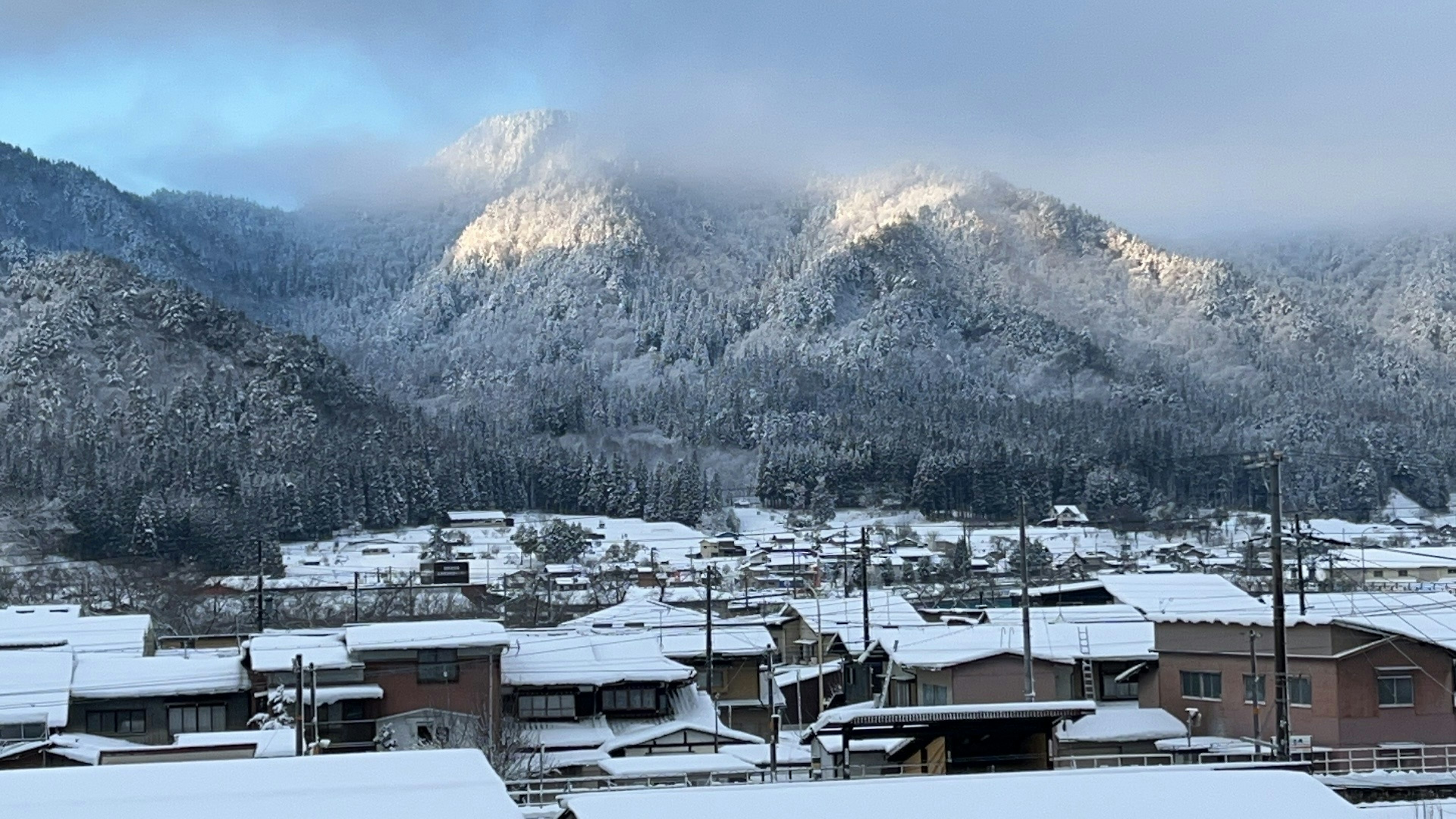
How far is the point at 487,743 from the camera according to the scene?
103 ft

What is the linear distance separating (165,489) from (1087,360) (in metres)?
117

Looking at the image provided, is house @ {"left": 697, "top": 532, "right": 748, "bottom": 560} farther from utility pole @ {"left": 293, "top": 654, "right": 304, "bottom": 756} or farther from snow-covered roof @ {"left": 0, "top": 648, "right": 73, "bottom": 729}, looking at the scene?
utility pole @ {"left": 293, "top": 654, "right": 304, "bottom": 756}

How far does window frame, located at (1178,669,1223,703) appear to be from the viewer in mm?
30734

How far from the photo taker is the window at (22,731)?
31547 millimetres

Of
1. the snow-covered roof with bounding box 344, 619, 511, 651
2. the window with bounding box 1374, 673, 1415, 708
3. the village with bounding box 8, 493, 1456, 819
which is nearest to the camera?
the village with bounding box 8, 493, 1456, 819

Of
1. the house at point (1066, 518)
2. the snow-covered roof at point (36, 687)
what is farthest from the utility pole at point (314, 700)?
the house at point (1066, 518)

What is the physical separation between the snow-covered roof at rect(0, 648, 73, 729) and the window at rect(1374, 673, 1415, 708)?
2391 centimetres

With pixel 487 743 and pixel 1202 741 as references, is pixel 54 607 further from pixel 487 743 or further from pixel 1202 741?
pixel 1202 741

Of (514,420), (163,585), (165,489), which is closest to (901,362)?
(514,420)

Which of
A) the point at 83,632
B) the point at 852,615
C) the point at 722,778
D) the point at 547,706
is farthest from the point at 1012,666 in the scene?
the point at 83,632

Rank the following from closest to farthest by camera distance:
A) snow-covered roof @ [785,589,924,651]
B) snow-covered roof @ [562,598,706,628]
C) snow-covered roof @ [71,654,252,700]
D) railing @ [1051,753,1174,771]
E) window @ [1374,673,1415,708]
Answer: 1. railing @ [1051,753,1174,771]
2. window @ [1374,673,1415,708]
3. snow-covered roof @ [71,654,252,700]
4. snow-covered roof @ [785,589,924,651]
5. snow-covered roof @ [562,598,706,628]

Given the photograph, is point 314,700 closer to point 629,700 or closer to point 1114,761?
point 629,700

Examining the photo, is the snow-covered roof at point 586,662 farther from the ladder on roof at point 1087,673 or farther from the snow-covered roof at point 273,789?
the snow-covered roof at point 273,789

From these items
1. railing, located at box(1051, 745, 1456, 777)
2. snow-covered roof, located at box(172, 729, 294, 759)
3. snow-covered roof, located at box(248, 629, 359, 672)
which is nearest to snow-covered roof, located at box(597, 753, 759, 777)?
snow-covered roof, located at box(172, 729, 294, 759)
